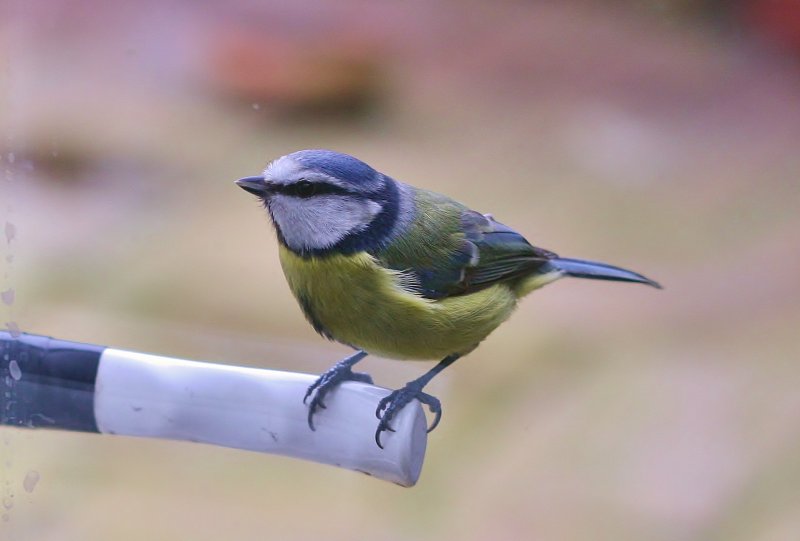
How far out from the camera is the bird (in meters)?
0.76

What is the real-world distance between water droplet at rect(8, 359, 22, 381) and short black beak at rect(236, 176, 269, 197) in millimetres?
276

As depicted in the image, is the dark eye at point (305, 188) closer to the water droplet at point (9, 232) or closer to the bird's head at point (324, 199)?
the bird's head at point (324, 199)

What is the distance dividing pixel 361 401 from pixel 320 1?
1.03 metres

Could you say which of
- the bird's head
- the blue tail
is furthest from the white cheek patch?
the blue tail

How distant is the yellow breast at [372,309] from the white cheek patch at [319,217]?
0.03m

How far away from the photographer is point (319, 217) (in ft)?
2.60

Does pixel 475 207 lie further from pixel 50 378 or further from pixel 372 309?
pixel 50 378

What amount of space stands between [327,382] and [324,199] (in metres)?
0.19

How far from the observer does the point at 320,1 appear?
1679mm

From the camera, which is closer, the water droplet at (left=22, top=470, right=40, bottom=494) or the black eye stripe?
the black eye stripe

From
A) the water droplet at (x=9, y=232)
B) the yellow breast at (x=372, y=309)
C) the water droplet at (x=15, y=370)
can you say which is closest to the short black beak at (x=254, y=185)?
the yellow breast at (x=372, y=309)

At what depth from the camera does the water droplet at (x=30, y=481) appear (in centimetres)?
100

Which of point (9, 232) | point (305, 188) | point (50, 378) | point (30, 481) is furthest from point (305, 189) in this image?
point (30, 481)

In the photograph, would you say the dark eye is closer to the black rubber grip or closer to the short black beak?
the short black beak
